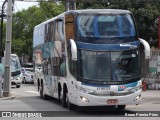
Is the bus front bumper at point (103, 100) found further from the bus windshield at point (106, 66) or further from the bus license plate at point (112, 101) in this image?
the bus windshield at point (106, 66)

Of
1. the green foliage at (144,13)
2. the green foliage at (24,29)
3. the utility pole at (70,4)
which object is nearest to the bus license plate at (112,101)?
the utility pole at (70,4)

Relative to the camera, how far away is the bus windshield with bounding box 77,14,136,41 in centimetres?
1700

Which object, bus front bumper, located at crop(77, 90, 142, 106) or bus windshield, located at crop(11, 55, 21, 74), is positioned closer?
bus front bumper, located at crop(77, 90, 142, 106)

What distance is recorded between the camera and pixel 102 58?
16.6 m

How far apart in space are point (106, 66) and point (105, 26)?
5.10 ft

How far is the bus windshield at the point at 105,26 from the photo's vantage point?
17000mm

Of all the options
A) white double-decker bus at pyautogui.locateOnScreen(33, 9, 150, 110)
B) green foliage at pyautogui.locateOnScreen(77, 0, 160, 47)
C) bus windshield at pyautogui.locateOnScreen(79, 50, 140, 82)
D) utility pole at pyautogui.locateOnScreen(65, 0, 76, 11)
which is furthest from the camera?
green foliage at pyautogui.locateOnScreen(77, 0, 160, 47)

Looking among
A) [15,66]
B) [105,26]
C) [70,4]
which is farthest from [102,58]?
[15,66]

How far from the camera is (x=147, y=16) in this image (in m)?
38.7

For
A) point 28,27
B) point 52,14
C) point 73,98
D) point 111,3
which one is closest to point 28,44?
point 28,27

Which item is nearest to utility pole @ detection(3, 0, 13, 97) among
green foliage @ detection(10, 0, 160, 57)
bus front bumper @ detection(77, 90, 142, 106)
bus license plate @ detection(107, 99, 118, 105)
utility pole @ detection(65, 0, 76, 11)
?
utility pole @ detection(65, 0, 76, 11)

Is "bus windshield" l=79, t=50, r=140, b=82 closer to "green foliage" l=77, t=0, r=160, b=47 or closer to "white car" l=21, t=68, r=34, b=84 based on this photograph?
"green foliage" l=77, t=0, r=160, b=47

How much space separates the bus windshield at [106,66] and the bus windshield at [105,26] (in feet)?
2.26

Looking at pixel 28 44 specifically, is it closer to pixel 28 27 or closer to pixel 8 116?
pixel 28 27
